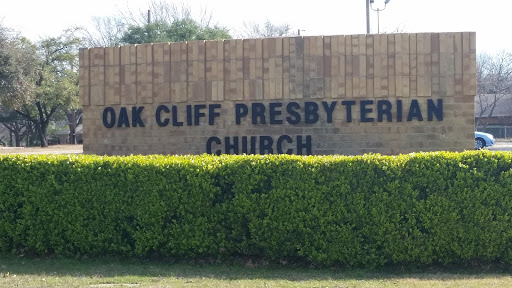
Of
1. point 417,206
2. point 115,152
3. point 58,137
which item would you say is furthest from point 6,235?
point 58,137

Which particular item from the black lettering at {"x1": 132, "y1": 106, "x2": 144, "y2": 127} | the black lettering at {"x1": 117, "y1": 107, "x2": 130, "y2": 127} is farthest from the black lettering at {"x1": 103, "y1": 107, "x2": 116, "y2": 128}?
the black lettering at {"x1": 132, "y1": 106, "x2": 144, "y2": 127}

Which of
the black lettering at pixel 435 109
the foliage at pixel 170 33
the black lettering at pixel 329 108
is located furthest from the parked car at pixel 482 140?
the black lettering at pixel 329 108

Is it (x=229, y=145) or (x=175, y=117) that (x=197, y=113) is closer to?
(x=175, y=117)

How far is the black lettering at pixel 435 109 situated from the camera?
11109 mm

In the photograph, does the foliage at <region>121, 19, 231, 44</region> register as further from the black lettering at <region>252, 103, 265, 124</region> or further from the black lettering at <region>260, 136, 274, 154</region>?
the black lettering at <region>260, 136, 274, 154</region>

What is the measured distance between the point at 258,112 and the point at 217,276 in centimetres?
484

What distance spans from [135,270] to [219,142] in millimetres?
4492

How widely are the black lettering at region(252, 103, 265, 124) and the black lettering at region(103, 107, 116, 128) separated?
2.96 meters

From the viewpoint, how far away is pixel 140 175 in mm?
8039

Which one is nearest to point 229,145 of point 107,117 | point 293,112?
point 293,112

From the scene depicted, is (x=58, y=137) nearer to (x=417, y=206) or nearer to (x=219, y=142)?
(x=219, y=142)

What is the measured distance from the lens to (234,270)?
7.64 m

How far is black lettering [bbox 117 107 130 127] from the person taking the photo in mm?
12180

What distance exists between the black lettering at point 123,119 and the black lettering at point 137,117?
5.5 inches
